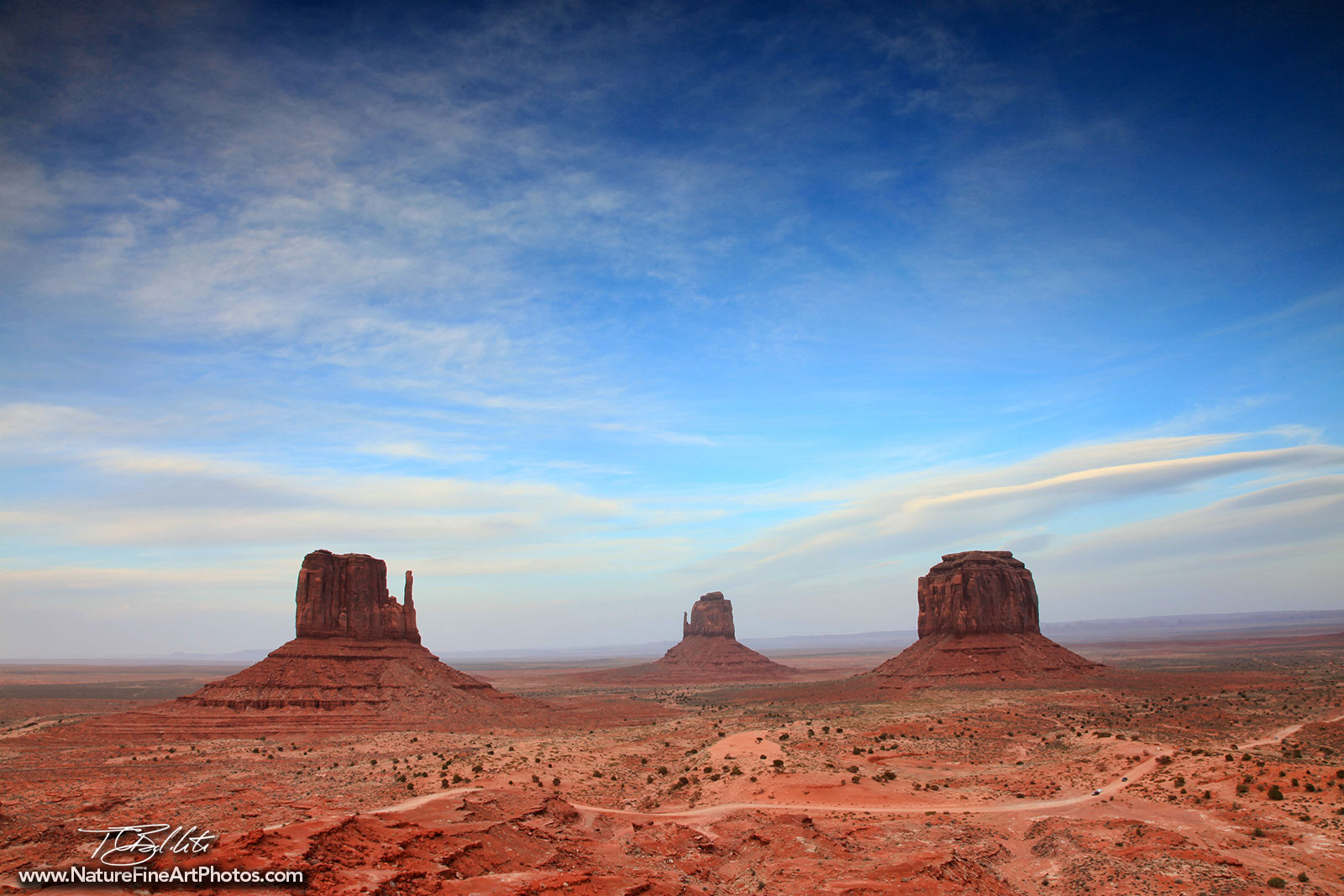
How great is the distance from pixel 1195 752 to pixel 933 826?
58.9 feet

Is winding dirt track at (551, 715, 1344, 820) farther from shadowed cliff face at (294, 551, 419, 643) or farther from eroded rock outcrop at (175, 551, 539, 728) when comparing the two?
shadowed cliff face at (294, 551, 419, 643)

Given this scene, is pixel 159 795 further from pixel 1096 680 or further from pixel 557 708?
pixel 1096 680

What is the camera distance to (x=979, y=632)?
92812 mm

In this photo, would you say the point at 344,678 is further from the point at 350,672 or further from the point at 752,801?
the point at 752,801

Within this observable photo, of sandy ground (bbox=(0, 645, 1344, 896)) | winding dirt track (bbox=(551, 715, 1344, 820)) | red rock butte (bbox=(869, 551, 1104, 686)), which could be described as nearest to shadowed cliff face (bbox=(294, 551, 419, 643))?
sandy ground (bbox=(0, 645, 1344, 896))

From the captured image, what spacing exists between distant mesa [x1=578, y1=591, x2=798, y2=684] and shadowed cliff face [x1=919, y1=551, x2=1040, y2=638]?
59.7 m

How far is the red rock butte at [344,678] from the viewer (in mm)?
65688

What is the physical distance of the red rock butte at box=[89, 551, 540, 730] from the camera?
6569 centimetres

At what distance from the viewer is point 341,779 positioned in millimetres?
41906
